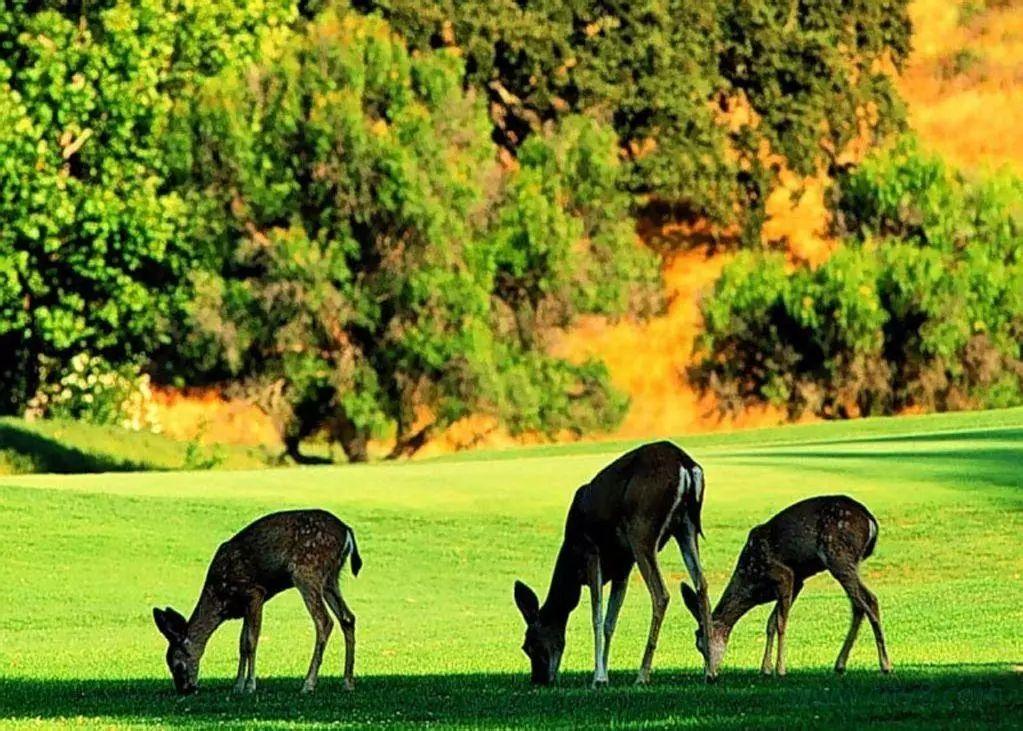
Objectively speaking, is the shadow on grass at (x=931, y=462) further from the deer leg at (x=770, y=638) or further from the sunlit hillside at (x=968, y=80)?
the sunlit hillside at (x=968, y=80)

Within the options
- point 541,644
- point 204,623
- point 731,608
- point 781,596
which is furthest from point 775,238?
point 204,623

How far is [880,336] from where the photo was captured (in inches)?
2315

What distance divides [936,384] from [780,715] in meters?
45.8

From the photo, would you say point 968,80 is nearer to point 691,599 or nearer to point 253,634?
point 691,599

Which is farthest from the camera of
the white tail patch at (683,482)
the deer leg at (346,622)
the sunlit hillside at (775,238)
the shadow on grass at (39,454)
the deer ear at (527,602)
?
the sunlit hillside at (775,238)

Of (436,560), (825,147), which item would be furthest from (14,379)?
(436,560)

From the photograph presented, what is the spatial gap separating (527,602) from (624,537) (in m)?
1.10

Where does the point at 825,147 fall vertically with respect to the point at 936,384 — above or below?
above

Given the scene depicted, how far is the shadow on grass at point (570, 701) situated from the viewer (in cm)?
1438

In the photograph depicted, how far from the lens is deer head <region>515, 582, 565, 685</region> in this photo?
17.6 meters

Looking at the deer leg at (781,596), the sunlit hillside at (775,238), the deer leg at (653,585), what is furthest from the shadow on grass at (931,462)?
the sunlit hillside at (775,238)

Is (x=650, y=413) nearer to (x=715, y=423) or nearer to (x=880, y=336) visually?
(x=715, y=423)

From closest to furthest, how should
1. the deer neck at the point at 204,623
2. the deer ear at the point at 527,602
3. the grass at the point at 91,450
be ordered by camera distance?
1. the deer ear at the point at 527,602
2. the deer neck at the point at 204,623
3. the grass at the point at 91,450

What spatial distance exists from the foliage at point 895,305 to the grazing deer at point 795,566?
134 ft
